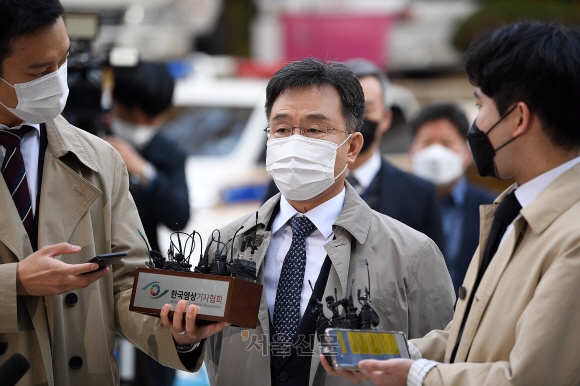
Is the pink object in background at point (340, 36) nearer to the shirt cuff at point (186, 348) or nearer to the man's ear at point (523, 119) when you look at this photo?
the shirt cuff at point (186, 348)

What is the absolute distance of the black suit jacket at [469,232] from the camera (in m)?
5.52

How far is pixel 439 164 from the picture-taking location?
6.40 m

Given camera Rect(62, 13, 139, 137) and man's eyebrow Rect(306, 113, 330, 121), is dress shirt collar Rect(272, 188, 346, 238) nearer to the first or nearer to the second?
man's eyebrow Rect(306, 113, 330, 121)

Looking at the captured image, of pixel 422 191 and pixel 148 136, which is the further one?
pixel 148 136

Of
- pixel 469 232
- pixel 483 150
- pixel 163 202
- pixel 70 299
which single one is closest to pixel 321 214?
pixel 483 150

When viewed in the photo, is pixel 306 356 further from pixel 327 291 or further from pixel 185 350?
pixel 185 350

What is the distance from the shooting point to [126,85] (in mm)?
5562

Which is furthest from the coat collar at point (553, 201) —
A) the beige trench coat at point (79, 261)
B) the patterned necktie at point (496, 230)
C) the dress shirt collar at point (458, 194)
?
the dress shirt collar at point (458, 194)

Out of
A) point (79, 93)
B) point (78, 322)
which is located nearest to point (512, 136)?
point (78, 322)

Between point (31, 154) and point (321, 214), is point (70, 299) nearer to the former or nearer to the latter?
point (31, 154)

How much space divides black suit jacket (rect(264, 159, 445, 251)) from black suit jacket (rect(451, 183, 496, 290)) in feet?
→ 2.10

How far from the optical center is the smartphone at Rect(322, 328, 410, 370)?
8.50ft

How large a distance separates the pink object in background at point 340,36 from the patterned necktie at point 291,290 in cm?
992

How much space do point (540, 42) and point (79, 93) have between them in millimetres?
2899
